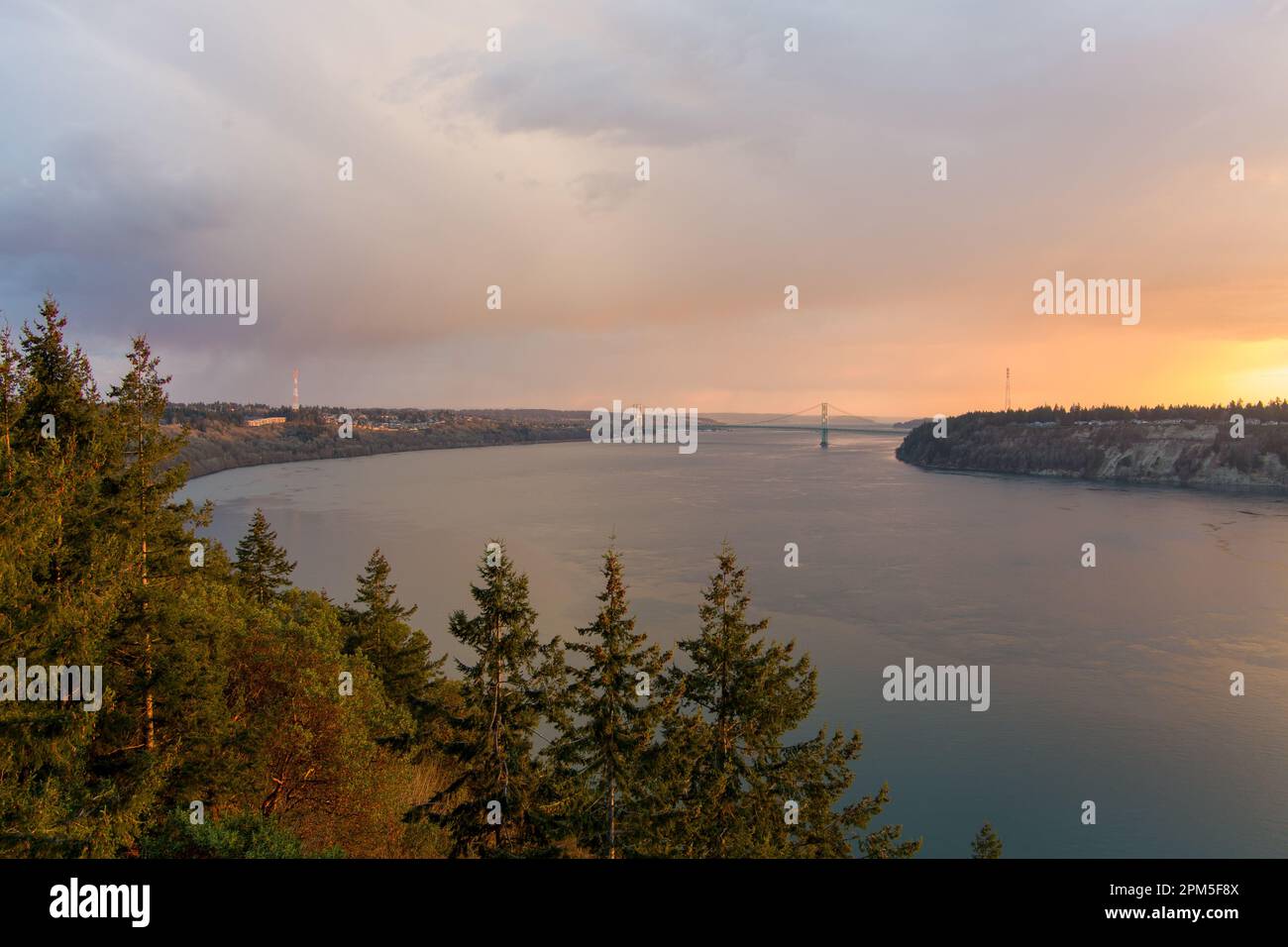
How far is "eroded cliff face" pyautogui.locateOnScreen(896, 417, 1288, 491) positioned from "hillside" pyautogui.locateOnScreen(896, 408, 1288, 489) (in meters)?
0.10

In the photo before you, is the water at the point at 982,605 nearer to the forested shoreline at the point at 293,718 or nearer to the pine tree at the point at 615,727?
the forested shoreline at the point at 293,718

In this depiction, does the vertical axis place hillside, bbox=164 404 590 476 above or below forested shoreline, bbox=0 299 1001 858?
above

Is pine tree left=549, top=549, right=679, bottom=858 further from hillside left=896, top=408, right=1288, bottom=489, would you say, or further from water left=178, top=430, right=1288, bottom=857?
hillside left=896, top=408, right=1288, bottom=489

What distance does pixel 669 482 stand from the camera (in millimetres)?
99875

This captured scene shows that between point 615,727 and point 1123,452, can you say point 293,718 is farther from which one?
point 1123,452

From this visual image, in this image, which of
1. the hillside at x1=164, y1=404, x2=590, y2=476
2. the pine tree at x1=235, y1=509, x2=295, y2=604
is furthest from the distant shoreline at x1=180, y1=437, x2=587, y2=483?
the pine tree at x1=235, y1=509, x2=295, y2=604

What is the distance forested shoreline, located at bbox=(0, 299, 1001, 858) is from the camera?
9.91 m

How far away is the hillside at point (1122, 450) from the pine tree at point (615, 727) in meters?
108

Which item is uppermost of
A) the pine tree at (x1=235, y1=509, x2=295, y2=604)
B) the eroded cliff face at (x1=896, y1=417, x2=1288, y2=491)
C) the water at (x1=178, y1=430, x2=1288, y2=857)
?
the eroded cliff face at (x1=896, y1=417, x2=1288, y2=491)

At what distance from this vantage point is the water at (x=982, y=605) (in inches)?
808

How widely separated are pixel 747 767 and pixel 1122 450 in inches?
4567

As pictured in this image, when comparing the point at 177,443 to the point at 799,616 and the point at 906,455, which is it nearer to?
the point at 799,616
